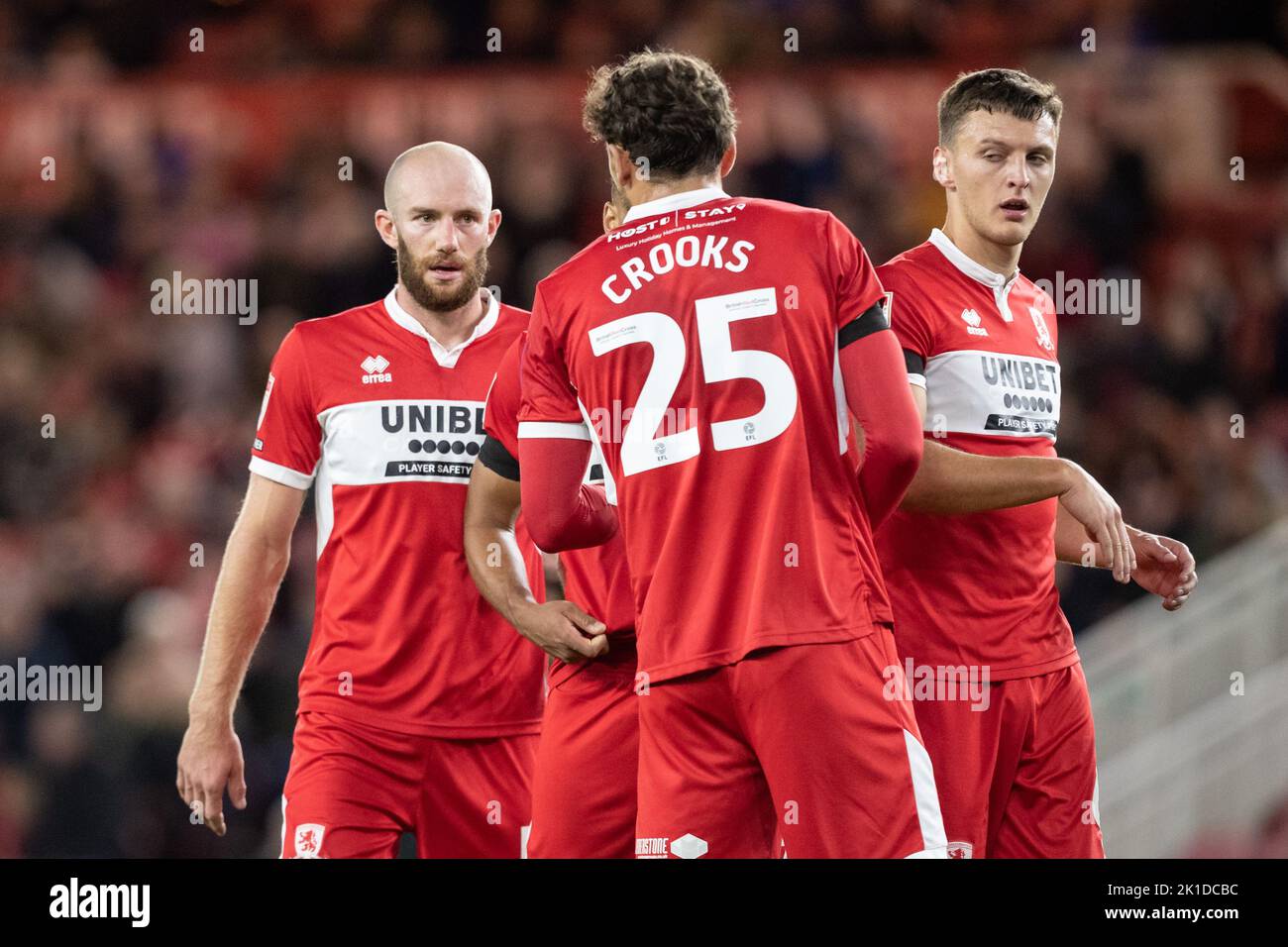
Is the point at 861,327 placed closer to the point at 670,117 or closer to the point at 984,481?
the point at 670,117

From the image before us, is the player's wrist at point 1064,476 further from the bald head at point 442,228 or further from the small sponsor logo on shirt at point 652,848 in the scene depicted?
the bald head at point 442,228

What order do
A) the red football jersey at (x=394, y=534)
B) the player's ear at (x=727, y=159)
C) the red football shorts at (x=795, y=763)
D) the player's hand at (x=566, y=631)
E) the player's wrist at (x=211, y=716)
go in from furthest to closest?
1. the player's wrist at (x=211, y=716)
2. the red football jersey at (x=394, y=534)
3. the player's hand at (x=566, y=631)
4. the player's ear at (x=727, y=159)
5. the red football shorts at (x=795, y=763)

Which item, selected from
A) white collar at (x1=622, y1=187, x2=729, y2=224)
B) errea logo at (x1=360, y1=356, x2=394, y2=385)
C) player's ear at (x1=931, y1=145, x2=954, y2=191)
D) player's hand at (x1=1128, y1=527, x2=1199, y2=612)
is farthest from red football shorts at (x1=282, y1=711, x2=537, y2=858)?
player's ear at (x1=931, y1=145, x2=954, y2=191)

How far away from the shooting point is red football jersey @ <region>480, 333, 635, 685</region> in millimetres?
3750

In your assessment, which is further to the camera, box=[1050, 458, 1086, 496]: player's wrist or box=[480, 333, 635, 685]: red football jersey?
box=[480, 333, 635, 685]: red football jersey

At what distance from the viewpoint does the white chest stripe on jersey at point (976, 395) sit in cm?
380

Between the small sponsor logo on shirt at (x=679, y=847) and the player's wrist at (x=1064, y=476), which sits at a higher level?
the player's wrist at (x=1064, y=476)

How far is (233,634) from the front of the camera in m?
4.18

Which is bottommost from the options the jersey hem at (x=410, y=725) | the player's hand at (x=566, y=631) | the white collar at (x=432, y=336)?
the jersey hem at (x=410, y=725)

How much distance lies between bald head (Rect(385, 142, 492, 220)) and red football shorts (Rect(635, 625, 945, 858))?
5.51 feet

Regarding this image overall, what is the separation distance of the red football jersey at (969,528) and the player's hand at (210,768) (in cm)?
169

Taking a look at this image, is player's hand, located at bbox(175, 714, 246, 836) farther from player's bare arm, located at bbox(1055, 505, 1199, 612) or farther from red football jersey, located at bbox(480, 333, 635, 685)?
player's bare arm, located at bbox(1055, 505, 1199, 612)

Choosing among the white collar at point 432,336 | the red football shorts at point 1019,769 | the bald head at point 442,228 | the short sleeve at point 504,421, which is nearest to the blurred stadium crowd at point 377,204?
the white collar at point 432,336
